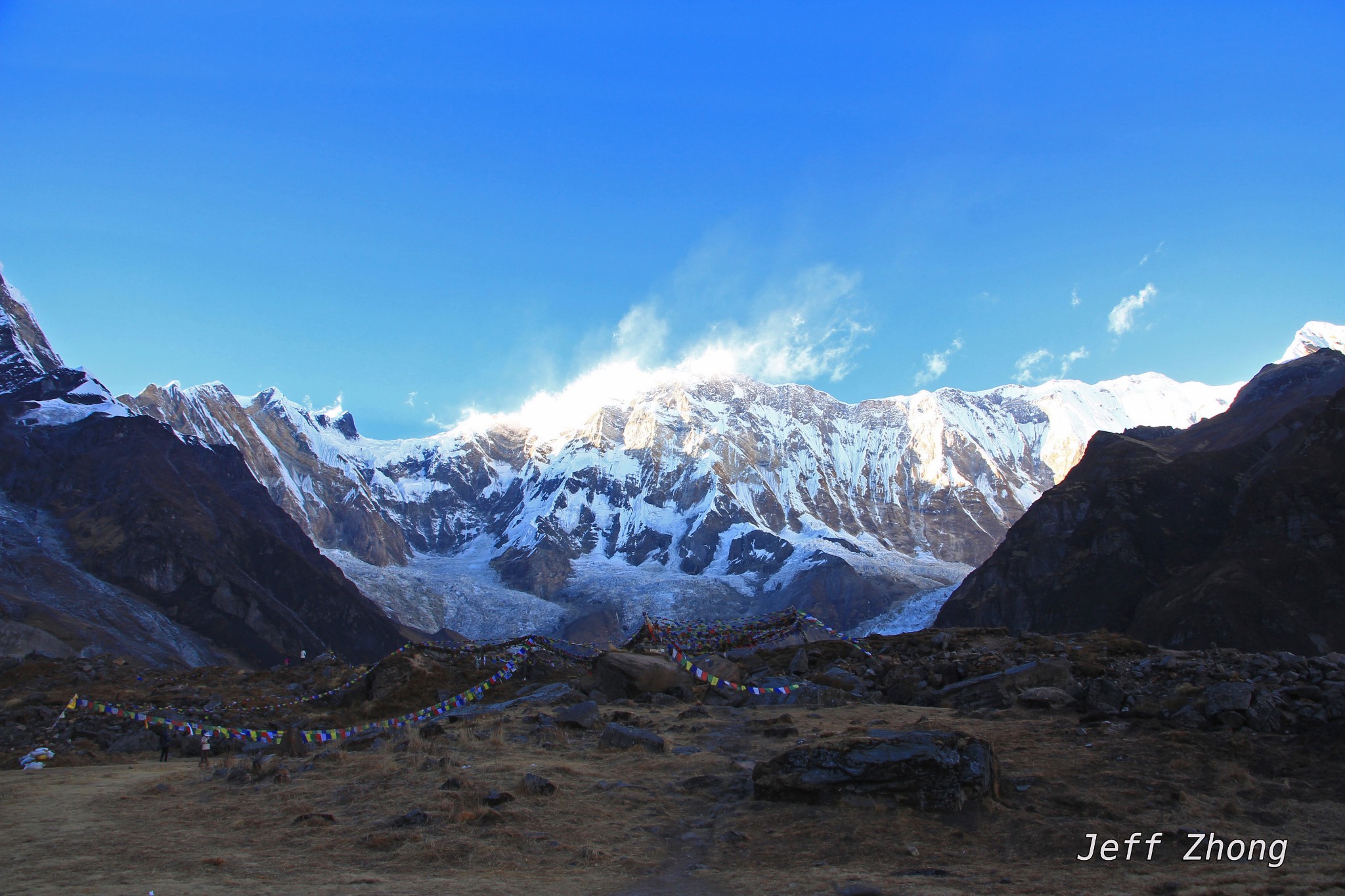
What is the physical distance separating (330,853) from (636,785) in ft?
17.0

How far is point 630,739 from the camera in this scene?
17031mm

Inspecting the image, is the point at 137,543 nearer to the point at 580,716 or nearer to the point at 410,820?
the point at 580,716

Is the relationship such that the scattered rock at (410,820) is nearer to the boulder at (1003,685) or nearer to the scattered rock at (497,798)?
the scattered rock at (497,798)

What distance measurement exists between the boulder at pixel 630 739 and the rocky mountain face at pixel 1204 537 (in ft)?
233

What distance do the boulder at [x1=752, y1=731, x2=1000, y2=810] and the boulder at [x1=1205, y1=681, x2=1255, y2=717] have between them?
5334mm

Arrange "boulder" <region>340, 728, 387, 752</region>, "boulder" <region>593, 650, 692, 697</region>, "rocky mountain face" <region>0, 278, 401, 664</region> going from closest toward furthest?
"boulder" <region>340, 728, 387, 752</region> → "boulder" <region>593, 650, 692, 697</region> → "rocky mountain face" <region>0, 278, 401, 664</region>

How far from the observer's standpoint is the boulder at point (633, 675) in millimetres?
24984

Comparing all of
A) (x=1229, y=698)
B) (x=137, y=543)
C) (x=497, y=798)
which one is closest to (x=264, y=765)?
(x=497, y=798)

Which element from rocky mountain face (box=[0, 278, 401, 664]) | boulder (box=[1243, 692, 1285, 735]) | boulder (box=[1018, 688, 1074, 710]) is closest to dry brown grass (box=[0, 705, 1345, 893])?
boulder (box=[1243, 692, 1285, 735])

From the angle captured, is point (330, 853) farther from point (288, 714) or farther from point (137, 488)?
point (137, 488)

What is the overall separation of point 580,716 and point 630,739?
294 cm

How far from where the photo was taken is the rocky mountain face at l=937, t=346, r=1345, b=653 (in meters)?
72.9

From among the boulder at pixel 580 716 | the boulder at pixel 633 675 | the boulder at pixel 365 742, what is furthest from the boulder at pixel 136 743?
the boulder at pixel 633 675

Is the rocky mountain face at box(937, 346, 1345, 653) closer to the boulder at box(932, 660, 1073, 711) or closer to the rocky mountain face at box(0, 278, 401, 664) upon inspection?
the boulder at box(932, 660, 1073, 711)
